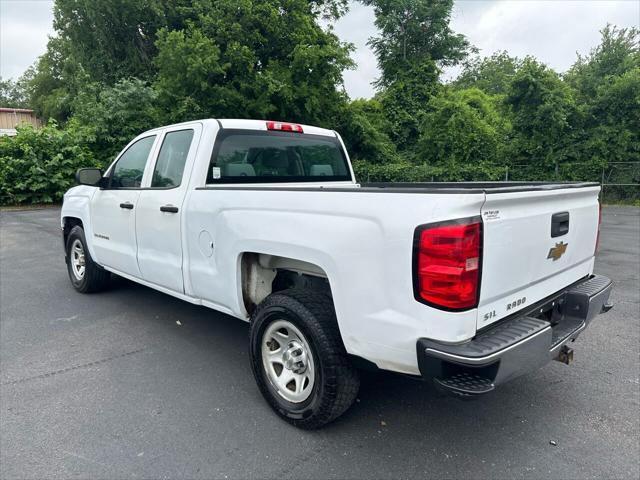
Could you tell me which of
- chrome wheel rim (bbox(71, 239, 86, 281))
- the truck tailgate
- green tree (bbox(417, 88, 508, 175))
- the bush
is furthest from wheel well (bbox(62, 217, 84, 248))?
green tree (bbox(417, 88, 508, 175))

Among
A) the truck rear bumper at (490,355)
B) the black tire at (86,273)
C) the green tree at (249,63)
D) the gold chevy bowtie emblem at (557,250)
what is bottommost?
the black tire at (86,273)

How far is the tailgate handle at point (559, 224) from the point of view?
2.59 m

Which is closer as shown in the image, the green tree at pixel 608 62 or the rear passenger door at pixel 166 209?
the rear passenger door at pixel 166 209

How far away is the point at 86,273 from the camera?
18.0ft

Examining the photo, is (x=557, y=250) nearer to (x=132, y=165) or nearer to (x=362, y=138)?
(x=132, y=165)

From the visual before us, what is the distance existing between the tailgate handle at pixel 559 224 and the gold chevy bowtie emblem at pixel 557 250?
2.7 inches

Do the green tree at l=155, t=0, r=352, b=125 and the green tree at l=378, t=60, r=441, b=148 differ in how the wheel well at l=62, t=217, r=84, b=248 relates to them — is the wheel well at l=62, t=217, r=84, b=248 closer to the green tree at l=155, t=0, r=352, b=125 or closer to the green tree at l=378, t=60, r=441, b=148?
the green tree at l=155, t=0, r=352, b=125

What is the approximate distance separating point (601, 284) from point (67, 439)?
3656mm

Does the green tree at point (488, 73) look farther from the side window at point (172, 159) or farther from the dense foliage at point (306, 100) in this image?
the side window at point (172, 159)

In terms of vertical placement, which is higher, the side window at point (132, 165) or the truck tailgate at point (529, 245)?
the side window at point (132, 165)

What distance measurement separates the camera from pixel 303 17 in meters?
20.2

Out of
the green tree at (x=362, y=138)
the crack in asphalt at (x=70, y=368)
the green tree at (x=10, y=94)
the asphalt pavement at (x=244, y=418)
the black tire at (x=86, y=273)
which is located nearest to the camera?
the asphalt pavement at (x=244, y=418)

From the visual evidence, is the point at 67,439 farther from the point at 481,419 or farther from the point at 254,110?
the point at 254,110

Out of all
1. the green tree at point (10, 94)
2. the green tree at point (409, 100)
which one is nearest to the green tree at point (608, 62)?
the green tree at point (409, 100)
